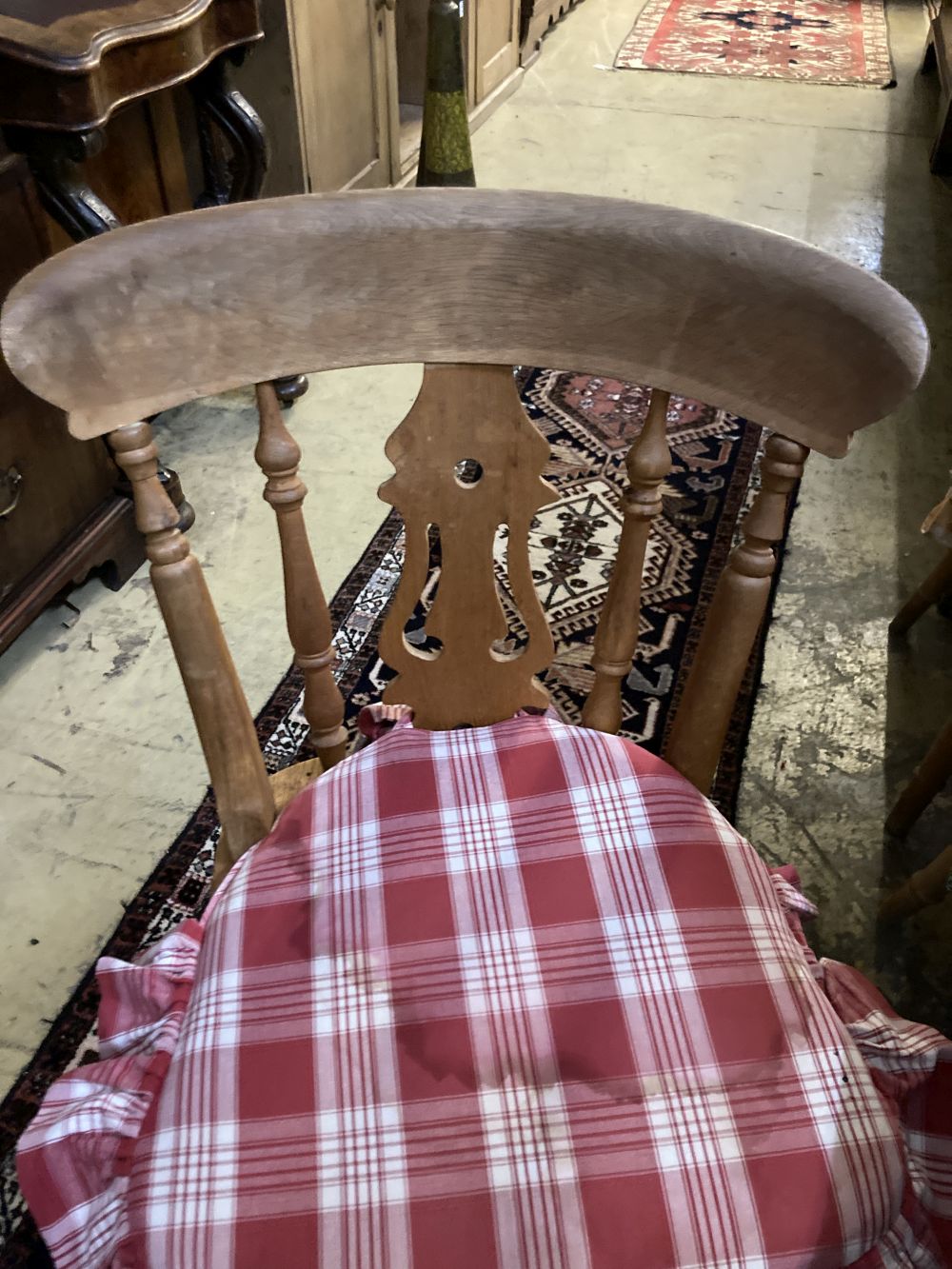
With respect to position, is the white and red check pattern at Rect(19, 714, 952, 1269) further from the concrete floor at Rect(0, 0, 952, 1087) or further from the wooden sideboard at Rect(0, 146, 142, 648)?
the wooden sideboard at Rect(0, 146, 142, 648)

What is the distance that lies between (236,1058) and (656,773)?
361mm

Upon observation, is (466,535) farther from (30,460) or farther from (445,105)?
(445,105)

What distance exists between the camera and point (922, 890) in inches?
43.7

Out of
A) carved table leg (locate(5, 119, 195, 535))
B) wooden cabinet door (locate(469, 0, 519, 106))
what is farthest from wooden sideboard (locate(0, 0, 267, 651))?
wooden cabinet door (locate(469, 0, 519, 106))

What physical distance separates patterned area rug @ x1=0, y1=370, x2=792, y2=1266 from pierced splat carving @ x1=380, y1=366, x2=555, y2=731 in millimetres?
625

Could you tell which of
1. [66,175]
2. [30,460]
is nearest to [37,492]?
[30,460]

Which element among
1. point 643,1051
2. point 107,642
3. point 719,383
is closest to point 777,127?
point 107,642

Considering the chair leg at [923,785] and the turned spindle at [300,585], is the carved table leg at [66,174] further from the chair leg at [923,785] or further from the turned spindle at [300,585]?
the chair leg at [923,785]

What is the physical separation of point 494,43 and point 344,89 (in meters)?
1.33

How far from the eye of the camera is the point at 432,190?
600mm

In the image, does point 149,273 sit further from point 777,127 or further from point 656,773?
point 777,127

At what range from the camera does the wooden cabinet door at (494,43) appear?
3.15 metres

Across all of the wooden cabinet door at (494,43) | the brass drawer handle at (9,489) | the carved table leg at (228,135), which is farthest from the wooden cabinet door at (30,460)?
the wooden cabinet door at (494,43)

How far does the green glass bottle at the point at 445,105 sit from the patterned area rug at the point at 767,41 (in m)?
2.14
